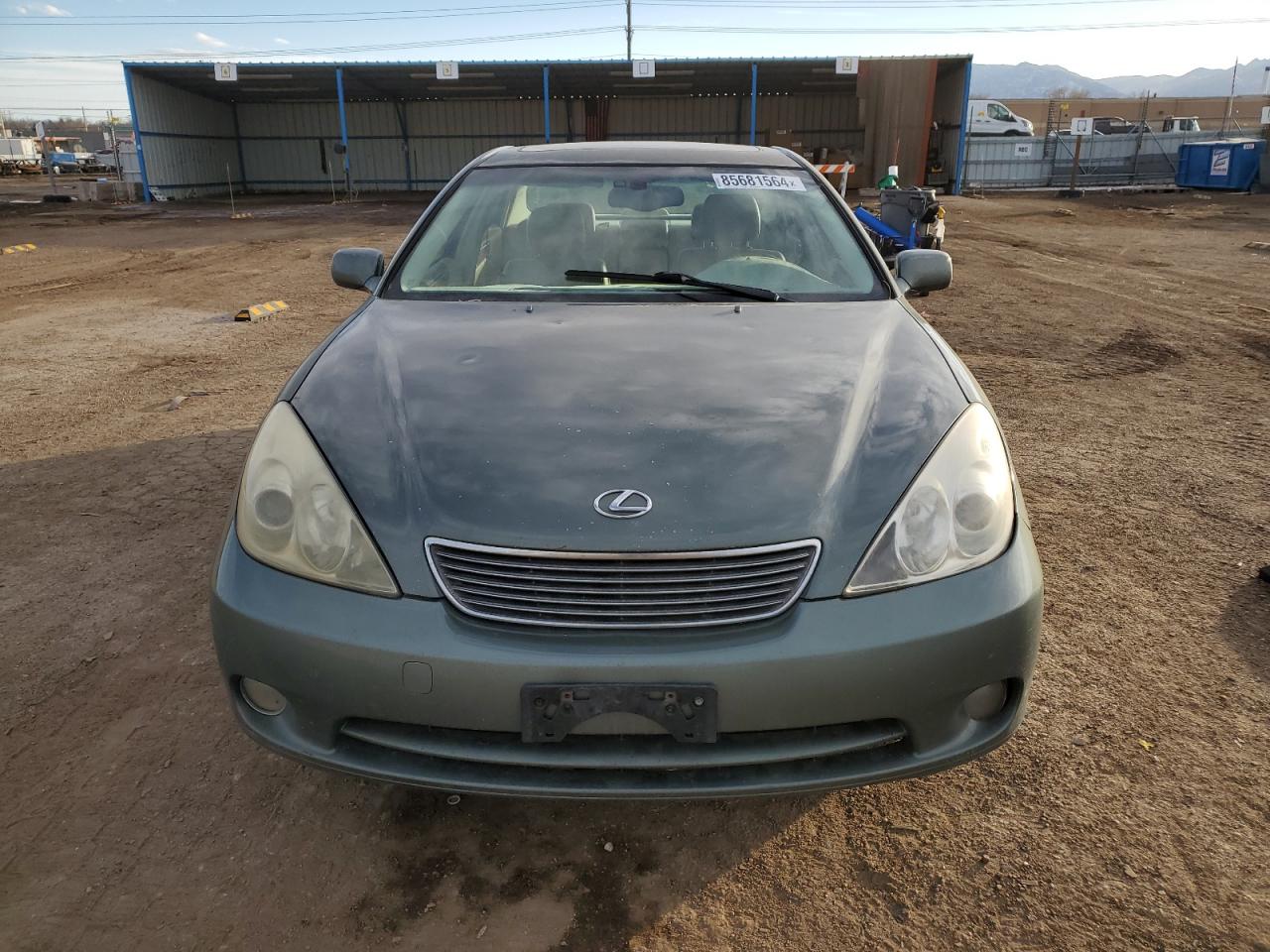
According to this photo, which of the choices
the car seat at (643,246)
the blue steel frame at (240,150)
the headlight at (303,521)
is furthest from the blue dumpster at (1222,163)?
the blue steel frame at (240,150)

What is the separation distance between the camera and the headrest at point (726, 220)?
316cm

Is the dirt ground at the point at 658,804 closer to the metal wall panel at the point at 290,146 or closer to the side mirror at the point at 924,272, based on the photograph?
the side mirror at the point at 924,272

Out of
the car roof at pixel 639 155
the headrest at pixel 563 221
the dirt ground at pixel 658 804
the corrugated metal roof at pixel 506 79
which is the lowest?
the dirt ground at pixel 658 804

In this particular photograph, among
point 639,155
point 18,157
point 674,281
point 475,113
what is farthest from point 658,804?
point 18,157

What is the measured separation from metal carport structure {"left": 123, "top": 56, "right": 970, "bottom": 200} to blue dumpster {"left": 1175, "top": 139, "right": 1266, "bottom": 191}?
6.88 metres

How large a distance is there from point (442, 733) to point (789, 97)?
35.7 meters

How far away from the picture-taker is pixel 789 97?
3369 cm

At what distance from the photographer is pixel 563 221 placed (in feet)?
10.4

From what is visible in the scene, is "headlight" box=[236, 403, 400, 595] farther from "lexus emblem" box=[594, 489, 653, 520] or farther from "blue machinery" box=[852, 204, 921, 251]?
"blue machinery" box=[852, 204, 921, 251]

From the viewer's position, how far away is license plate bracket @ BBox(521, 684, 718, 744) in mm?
1658

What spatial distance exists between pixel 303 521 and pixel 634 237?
1705mm

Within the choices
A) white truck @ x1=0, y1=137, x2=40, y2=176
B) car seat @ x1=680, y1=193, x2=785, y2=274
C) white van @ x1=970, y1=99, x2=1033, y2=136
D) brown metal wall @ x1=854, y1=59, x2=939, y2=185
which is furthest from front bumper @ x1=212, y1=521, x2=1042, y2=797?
white truck @ x1=0, y1=137, x2=40, y2=176

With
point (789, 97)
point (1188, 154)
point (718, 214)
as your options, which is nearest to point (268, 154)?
point (789, 97)

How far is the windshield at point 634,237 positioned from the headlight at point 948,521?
3.43 feet
